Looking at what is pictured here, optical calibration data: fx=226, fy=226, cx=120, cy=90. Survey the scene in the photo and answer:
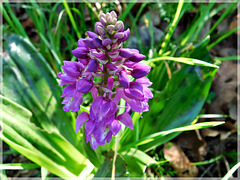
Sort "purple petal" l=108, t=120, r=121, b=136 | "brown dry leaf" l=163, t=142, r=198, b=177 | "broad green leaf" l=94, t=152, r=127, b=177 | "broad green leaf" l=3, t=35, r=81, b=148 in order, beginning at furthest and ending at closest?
"brown dry leaf" l=163, t=142, r=198, b=177 → "broad green leaf" l=3, t=35, r=81, b=148 → "broad green leaf" l=94, t=152, r=127, b=177 → "purple petal" l=108, t=120, r=121, b=136

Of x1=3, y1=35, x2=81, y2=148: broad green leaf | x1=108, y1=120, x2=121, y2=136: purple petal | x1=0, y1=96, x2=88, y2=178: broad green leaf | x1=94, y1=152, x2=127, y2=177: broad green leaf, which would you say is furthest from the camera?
x1=3, y1=35, x2=81, y2=148: broad green leaf

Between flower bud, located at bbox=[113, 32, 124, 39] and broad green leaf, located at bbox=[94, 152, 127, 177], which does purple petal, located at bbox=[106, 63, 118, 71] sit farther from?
broad green leaf, located at bbox=[94, 152, 127, 177]

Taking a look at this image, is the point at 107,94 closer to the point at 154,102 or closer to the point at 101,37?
the point at 101,37

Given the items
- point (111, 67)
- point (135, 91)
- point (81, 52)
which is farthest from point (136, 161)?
point (81, 52)

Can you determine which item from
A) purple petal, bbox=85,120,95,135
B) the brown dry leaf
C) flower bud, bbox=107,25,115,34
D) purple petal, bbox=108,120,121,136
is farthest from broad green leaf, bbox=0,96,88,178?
flower bud, bbox=107,25,115,34

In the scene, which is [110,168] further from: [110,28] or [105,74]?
[110,28]

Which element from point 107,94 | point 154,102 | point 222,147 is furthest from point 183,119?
point 107,94
